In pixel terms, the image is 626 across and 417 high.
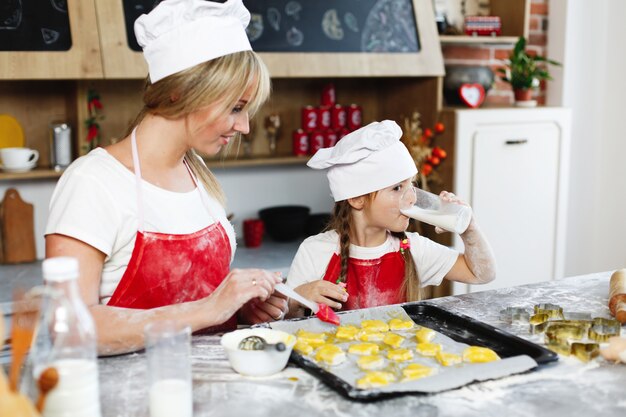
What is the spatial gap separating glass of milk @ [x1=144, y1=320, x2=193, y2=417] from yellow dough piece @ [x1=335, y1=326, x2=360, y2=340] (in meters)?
0.46

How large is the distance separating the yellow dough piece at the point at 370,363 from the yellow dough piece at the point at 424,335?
0.50ft

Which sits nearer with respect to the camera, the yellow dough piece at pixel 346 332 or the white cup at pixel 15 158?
the yellow dough piece at pixel 346 332

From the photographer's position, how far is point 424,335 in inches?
64.9

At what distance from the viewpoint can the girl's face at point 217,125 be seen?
181 centimetres

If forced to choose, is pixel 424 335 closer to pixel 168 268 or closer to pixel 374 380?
pixel 374 380

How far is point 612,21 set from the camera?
169 inches

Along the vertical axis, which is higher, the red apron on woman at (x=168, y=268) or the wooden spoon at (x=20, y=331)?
the wooden spoon at (x=20, y=331)

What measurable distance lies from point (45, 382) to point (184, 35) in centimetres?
96

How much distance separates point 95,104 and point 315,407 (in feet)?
7.73

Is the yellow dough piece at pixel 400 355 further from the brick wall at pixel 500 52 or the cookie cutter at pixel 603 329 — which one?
the brick wall at pixel 500 52

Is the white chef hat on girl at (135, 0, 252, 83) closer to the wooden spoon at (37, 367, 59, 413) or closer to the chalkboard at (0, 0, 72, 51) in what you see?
the wooden spoon at (37, 367, 59, 413)

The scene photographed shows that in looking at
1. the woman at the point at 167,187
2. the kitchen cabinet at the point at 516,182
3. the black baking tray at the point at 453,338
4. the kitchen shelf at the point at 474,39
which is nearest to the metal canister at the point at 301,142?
the kitchen cabinet at the point at 516,182

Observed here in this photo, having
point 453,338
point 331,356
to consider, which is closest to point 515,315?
point 453,338

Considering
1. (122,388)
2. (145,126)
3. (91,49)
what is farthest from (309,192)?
(122,388)
